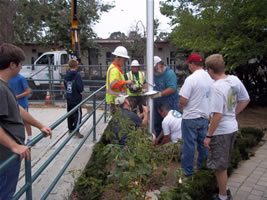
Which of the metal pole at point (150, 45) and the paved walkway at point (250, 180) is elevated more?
the metal pole at point (150, 45)

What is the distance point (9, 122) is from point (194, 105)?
2.31 meters

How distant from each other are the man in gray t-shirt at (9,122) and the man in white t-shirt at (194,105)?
82.5 inches

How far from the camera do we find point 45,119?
7.60m

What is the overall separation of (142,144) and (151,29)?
2569 mm

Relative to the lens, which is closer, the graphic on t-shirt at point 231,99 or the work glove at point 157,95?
the graphic on t-shirt at point 231,99

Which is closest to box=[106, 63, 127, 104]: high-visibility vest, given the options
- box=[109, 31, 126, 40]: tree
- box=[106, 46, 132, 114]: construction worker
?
box=[106, 46, 132, 114]: construction worker

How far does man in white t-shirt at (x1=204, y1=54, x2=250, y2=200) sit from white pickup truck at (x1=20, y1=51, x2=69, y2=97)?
874 centimetres

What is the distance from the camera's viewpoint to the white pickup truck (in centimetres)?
1126

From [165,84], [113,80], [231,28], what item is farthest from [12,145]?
[231,28]

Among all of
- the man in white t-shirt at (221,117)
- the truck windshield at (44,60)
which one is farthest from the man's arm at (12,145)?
the truck windshield at (44,60)

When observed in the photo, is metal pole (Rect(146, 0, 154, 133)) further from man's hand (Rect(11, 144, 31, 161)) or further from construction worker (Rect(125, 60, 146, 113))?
man's hand (Rect(11, 144, 31, 161))

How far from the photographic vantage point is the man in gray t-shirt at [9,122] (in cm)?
203

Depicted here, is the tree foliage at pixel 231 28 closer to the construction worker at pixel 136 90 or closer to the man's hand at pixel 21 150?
the construction worker at pixel 136 90

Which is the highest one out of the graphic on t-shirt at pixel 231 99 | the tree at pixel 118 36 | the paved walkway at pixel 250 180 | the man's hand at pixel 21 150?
the tree at pixel 118 36
